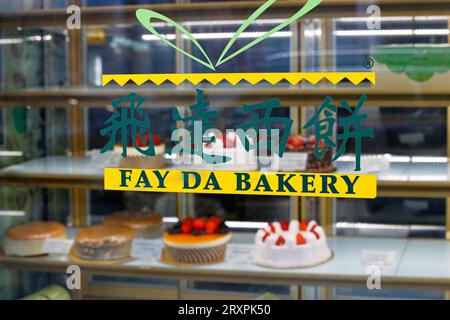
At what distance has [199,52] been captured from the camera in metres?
2.41

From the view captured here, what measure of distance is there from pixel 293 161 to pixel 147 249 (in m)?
0.77

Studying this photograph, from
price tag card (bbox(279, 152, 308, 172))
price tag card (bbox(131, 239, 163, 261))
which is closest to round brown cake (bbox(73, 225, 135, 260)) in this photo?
price tag card (bbox(131, 239, 163, 261))

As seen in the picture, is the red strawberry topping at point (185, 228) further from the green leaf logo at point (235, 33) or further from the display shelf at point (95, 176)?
the green leaf logo at point (235, 33)

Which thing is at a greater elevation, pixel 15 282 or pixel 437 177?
pixel 437 177

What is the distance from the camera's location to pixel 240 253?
2.73 meters

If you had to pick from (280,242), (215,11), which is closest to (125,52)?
(215,11)

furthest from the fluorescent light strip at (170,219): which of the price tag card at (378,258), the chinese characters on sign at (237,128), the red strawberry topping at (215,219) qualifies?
the price tag card at (378,258)

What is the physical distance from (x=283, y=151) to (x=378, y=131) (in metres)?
0.38

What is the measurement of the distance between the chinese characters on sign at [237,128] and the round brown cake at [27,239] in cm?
58

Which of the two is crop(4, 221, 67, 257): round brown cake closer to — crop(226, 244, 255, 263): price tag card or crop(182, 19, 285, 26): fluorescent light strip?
crop(226, 244, 255, 263): price tag card

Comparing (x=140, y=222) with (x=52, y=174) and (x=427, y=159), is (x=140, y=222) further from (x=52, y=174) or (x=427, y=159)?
(x=427, y=159)

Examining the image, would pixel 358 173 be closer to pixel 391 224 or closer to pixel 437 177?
pixel 437 177

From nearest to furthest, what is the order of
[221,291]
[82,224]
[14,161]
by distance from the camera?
1. [221,291]
2. [14,161]
3. [82,224]
